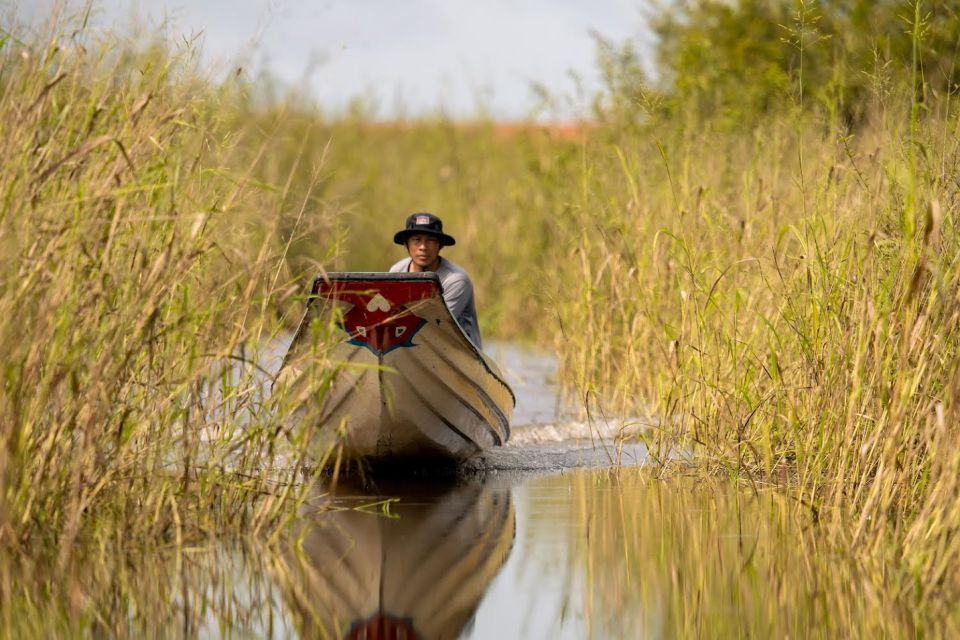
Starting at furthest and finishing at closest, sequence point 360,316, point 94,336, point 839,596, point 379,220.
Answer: point 379,220
point 360,316
point 94,336
point 839,596

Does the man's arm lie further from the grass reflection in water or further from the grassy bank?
the grass reflection in water

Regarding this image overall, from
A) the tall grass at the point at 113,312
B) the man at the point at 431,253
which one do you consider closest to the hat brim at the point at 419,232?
the man at the point at 431,253

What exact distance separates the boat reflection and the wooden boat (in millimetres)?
425

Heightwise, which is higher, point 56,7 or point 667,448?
point 56,7

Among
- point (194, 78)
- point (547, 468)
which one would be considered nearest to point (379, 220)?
point (547, 468)

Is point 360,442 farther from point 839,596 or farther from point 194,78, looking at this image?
point 839,596

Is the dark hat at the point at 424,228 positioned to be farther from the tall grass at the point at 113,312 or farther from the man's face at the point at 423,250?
the tall grass at the point at 113,312

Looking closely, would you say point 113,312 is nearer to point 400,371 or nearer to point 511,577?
Answer: point 511,577

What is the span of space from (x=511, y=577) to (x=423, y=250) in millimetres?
4156

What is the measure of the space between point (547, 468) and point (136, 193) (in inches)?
173

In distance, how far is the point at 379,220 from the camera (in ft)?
76.8

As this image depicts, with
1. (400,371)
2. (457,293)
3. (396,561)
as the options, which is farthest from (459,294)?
(396,561)

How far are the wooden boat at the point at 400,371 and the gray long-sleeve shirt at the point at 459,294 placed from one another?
55cm

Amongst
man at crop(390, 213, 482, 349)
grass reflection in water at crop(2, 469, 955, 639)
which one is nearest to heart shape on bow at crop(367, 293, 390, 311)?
grass reflection in water at crop(2, 469, 955, 639)
